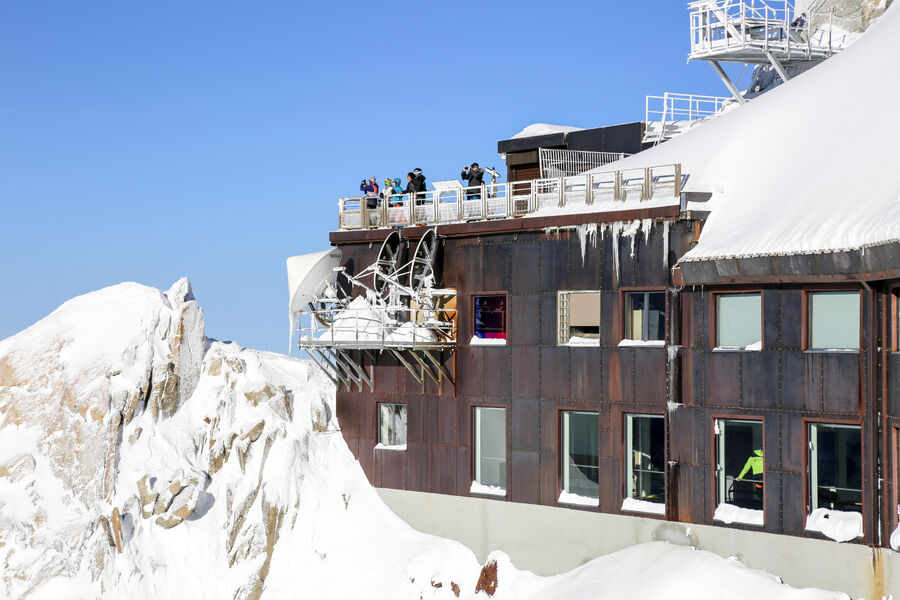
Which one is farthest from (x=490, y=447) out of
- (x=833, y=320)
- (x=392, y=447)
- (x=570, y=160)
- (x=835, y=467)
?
(x=570, y=160)

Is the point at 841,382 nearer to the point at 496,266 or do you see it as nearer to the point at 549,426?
the point at 549,426

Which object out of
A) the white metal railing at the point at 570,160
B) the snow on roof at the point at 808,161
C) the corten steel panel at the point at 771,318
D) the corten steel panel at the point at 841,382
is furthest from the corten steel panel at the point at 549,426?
the white metal railing at the point at 570,160

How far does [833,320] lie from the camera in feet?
89.9

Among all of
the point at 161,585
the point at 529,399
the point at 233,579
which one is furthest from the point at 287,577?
the point at 529,399

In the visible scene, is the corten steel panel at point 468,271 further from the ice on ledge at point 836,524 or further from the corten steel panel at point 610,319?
the ice on ledge at point 836,524

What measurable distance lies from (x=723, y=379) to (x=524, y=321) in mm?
7043

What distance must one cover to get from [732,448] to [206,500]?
19.6 meters

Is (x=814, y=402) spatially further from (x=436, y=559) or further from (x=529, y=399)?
(x=436, y=559)

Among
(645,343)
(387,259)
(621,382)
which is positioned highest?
(387,259)

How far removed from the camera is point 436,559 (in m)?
35.6

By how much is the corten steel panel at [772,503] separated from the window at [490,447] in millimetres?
9229

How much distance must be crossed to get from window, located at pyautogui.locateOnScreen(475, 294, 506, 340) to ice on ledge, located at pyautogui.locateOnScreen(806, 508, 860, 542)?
11326 mm

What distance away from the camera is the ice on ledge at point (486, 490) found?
35.2 metres

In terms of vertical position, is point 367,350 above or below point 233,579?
above
